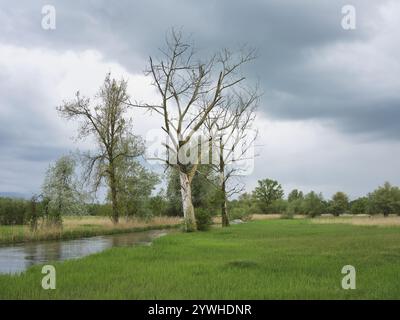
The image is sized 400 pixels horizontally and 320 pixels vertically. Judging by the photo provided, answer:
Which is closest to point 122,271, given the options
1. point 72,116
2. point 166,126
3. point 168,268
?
point 168,268

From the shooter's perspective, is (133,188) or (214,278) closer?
(214,278)

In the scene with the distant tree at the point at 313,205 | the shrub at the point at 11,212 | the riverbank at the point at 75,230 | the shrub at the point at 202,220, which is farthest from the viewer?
the distant tree at the point at 313,205

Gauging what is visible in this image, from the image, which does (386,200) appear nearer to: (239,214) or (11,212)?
(239,214)

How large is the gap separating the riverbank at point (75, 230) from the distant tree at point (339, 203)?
63.2m

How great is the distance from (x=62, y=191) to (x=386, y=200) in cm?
7372

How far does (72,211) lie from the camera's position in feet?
115

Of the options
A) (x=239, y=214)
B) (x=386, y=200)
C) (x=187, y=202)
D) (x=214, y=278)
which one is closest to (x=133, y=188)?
(x=187, y=202)

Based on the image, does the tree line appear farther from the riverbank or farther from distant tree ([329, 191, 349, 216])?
the riverbank

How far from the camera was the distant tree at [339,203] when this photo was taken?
107 metres

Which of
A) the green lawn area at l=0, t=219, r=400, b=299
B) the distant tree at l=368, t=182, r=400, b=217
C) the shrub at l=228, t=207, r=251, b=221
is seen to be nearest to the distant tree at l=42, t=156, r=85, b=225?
the green lawn area at l=0, t=219, r=400, b=299

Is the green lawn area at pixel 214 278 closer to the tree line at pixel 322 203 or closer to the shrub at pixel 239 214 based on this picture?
the shrub at pixel 239 214

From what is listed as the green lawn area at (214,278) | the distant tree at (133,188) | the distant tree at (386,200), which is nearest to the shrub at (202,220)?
the distant tree at (133,188)

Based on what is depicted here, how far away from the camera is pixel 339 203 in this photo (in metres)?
107
